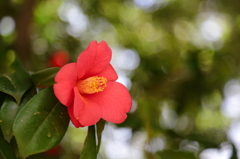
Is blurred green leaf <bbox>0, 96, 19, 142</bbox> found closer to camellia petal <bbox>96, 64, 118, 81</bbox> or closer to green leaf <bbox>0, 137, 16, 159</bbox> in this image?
green leaf <bbox>0, 137, 16, 159</bbox>

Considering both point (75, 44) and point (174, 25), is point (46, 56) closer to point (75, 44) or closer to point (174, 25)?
point (75, 44)

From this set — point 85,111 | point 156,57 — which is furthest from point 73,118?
point 156,57

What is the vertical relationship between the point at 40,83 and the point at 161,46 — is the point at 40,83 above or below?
above

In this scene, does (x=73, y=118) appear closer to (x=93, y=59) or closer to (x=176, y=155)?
(x=93, y=59)

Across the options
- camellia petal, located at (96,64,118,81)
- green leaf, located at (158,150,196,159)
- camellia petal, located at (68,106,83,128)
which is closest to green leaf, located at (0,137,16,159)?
camellia petal, located at (68,106,83,128)

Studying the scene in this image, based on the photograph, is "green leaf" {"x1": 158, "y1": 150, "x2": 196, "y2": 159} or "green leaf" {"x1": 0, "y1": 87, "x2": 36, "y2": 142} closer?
"green leaf" {"x1": 0, "y1": 87, "x2": 36, "y2": 142}

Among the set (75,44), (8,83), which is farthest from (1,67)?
(8,83)
